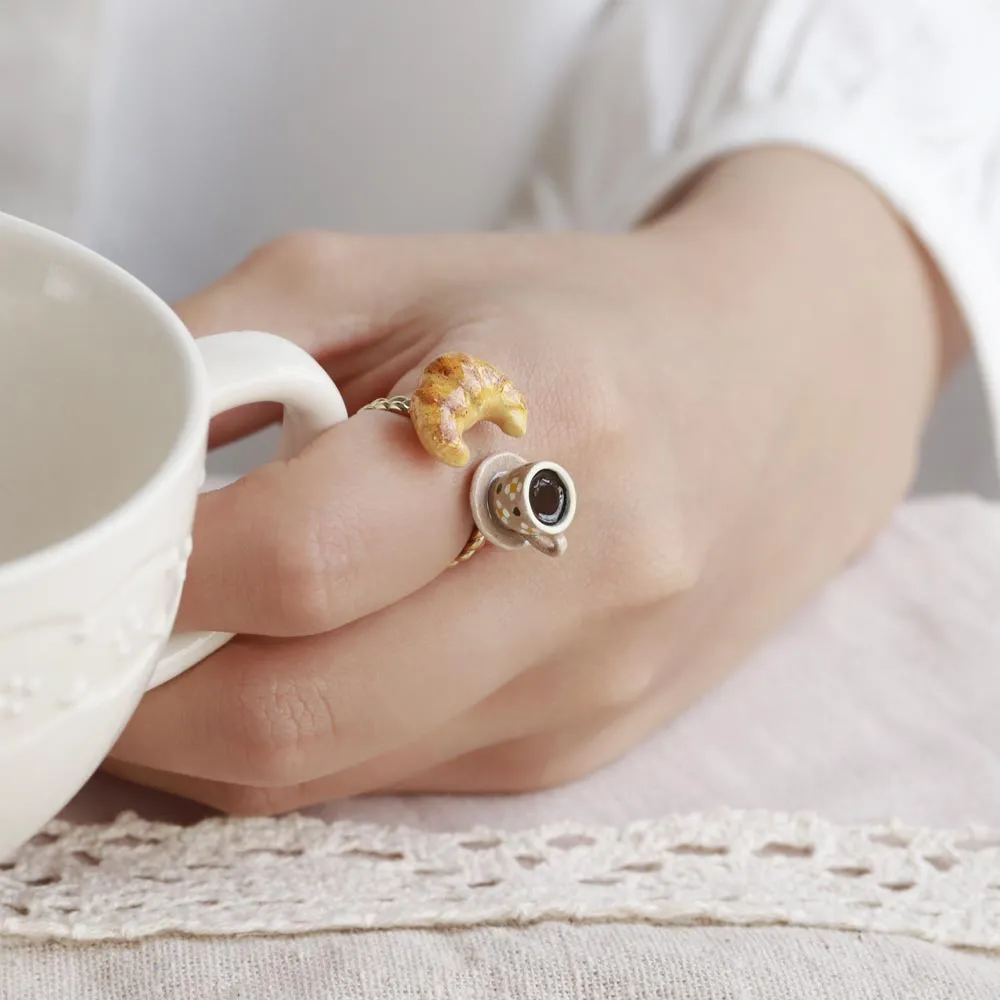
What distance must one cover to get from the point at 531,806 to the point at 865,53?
0.46 meters

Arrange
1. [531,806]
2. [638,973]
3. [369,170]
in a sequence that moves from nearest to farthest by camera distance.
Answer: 1. [638,973]
2. [531,806]
3. [369,170]

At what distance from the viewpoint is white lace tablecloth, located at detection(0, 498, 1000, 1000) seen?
358mm

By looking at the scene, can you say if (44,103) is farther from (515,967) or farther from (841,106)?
(515,967)

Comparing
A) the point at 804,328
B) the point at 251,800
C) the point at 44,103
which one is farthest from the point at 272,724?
the point at 44,103

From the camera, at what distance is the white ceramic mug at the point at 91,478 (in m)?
0.26

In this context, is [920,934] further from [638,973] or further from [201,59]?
[201,59]

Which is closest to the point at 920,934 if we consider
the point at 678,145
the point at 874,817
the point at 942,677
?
the point at 874,817

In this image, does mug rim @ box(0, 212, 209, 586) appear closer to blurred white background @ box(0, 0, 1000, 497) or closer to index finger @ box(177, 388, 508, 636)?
index finger @ box(177, 388, 508, 636)

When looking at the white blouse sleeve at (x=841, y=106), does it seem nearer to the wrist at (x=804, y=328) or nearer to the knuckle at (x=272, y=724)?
the wrist at (x=804, y=328)

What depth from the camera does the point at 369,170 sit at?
846 millimetres

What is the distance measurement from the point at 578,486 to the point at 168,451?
0.17 meters

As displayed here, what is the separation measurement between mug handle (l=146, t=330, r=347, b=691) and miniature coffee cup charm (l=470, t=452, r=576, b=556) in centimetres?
5

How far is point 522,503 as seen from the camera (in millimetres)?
369

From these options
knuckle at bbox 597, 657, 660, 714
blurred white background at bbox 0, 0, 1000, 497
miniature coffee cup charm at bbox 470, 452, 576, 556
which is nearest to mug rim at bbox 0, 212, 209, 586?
miniature coffee cup charm at bbox 470, 452, 576, 556
